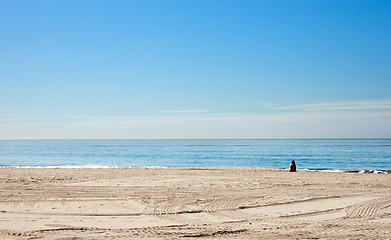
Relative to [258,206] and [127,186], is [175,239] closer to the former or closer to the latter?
[258,206]

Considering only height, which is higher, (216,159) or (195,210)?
(195,210)

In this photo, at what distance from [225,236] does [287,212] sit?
3.54 metres

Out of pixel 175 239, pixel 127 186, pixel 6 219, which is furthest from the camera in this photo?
pixel 127 186

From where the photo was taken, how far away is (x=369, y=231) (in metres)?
8.57

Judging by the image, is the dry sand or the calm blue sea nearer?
the dry sand

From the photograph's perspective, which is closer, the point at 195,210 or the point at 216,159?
the point at 195,210

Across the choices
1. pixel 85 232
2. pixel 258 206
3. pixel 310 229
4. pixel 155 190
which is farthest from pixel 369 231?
pixel 155 190

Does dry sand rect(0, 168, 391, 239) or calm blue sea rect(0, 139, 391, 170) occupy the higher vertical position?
dry sand rect(0, 168, 391, 239)

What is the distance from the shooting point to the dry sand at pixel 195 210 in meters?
8.61

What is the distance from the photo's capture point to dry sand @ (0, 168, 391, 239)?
861cm

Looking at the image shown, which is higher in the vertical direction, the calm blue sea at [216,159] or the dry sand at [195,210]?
the dry sand at [195,210]

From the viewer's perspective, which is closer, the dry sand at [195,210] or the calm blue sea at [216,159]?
the dry sand at [195,210]

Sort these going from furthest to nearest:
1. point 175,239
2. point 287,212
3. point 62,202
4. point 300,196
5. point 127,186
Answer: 1. point 127,186
2. point 300,196
3. point 62,202
4. point 287,212
5. point 175,239

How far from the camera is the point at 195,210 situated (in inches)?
449
